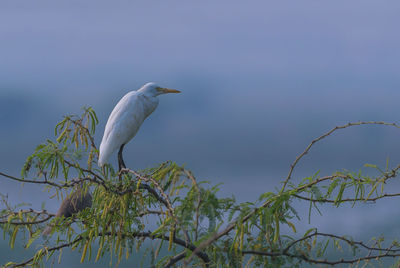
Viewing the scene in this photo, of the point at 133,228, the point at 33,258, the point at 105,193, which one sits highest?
the point at 105,193

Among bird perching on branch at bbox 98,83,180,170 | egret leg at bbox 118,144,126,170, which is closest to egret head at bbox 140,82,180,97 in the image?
bird perching on branch at bbox 98,83,180,170

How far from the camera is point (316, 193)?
7.48 ft

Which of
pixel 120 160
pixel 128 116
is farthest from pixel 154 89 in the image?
pixel 120 160

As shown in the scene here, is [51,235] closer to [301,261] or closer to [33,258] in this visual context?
[33,258]

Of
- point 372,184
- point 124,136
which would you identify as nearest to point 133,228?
point 372,184

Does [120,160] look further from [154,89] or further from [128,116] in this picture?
[154,89]

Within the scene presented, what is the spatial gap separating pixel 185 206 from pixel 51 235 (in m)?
1.22

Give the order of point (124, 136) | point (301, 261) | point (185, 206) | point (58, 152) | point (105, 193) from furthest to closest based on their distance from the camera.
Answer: point (124, 136)
point (105, 193)
point (58, 152)
point (301, 261)
point (185, 206)

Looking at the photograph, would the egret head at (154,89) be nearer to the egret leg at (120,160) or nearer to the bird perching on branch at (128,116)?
the bird perching on branch at (128,116)

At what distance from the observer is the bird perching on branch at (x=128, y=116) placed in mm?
4066

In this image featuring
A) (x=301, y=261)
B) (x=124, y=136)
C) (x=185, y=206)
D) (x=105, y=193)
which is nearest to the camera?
(x=185, y=206)

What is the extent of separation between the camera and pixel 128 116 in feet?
13.8

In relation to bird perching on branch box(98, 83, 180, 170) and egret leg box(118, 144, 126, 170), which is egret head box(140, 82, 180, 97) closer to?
bird perching on branch box(98, 83, 180, 170)

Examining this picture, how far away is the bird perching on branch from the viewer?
4.07 metres
